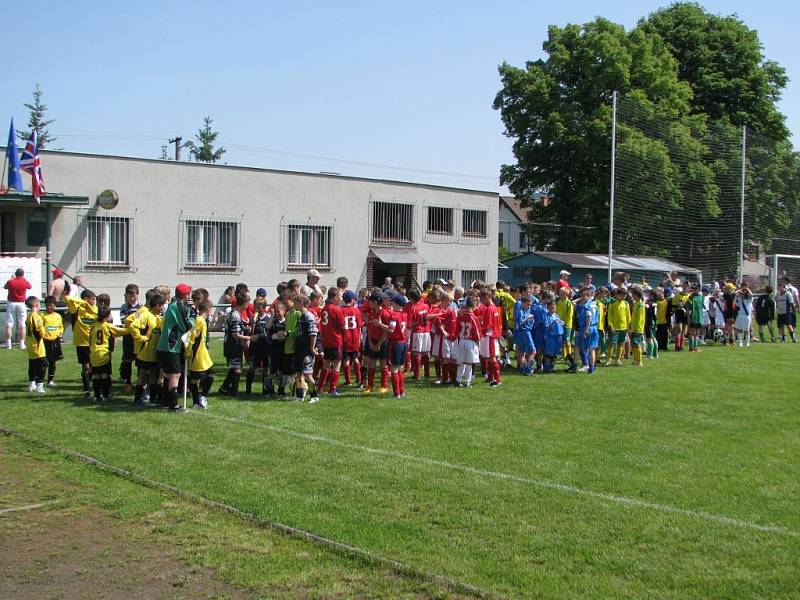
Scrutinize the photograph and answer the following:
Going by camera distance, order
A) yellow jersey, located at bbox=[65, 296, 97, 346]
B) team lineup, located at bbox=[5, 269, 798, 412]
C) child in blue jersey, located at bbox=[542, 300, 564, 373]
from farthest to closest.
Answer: child in blue jersey, located at bbox=[542, 300, 564, 373]
yellow jersey, located at bbox=[65, 296, 97, 346]
team lineup, located at bbox=[5, 269, 798, 412]

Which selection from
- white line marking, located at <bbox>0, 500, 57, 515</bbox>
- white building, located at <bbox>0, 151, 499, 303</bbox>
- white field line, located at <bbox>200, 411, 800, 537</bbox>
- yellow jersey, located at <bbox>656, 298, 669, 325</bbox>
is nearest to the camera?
white field line, located at <bbox>200, 411, 800, 537</bbox>

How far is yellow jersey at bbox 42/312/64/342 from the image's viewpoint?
13.5 meters

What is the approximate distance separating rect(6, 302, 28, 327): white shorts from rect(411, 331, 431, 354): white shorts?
10770 mm

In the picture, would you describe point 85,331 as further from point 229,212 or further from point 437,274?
point 437,274

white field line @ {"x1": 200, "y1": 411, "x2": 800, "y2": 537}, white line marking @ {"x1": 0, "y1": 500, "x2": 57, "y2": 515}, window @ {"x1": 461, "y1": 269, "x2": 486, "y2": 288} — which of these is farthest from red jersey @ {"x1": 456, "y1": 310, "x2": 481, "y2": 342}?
window @ {"x1": 461, "y1": 269, "x2": 486, "y2": 288}

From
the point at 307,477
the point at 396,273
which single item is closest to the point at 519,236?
the point at 396,273

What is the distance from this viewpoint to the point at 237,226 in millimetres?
28094

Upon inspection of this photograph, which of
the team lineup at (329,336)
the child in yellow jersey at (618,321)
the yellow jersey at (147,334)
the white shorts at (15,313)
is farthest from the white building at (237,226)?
the child in yellow jersey at (618,321)

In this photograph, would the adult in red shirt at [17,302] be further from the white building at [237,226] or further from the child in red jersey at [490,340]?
the child in red jersey at [490,340]

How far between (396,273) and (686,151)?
12204 millimetres

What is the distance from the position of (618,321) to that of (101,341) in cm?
1095

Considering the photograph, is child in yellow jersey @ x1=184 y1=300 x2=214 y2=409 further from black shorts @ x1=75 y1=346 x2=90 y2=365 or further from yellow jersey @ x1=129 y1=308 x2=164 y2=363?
black shorts @ x1=75 y1=346 x2=90 y2=365

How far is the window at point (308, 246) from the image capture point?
29.6 meters

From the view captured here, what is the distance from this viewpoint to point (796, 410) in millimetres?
12508
